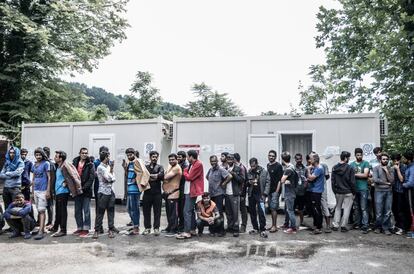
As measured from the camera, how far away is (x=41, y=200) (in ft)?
26.4

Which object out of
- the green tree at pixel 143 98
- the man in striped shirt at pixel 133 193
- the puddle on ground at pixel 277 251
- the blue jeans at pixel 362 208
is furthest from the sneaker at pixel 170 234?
the green tree at pixel 143 98

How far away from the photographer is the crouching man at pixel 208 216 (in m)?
8.16

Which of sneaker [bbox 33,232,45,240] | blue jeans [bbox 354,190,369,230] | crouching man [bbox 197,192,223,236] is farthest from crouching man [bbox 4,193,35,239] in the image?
blue jeans [bbox 354,190,369,230]

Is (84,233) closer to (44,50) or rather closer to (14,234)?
(14,234)

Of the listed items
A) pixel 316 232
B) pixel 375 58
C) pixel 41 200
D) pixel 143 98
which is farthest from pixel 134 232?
pixel 143 98

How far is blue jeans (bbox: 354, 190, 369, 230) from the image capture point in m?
8.49

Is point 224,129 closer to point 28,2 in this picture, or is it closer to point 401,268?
point 401,268

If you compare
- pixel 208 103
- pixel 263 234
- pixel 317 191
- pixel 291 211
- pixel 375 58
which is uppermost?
pixel 208 103

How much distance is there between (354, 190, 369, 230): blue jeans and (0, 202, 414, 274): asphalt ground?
36cm

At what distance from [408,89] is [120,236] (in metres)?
10.0

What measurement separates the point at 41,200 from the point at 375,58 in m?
10.6

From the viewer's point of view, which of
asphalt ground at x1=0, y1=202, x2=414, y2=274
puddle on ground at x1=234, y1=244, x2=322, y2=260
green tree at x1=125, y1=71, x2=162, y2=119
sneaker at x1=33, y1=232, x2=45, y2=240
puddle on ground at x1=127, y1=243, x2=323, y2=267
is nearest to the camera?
asphalt ground at x1=0, y1=202, x2=414, y2=274

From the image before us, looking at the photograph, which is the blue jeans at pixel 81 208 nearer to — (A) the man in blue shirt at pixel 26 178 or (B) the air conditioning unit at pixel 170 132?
(A) the man in blue shirt at pixel 26 178

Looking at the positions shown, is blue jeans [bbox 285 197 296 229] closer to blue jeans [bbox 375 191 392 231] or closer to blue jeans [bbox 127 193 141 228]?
blue jeans [bbox 375 191 392 231]
